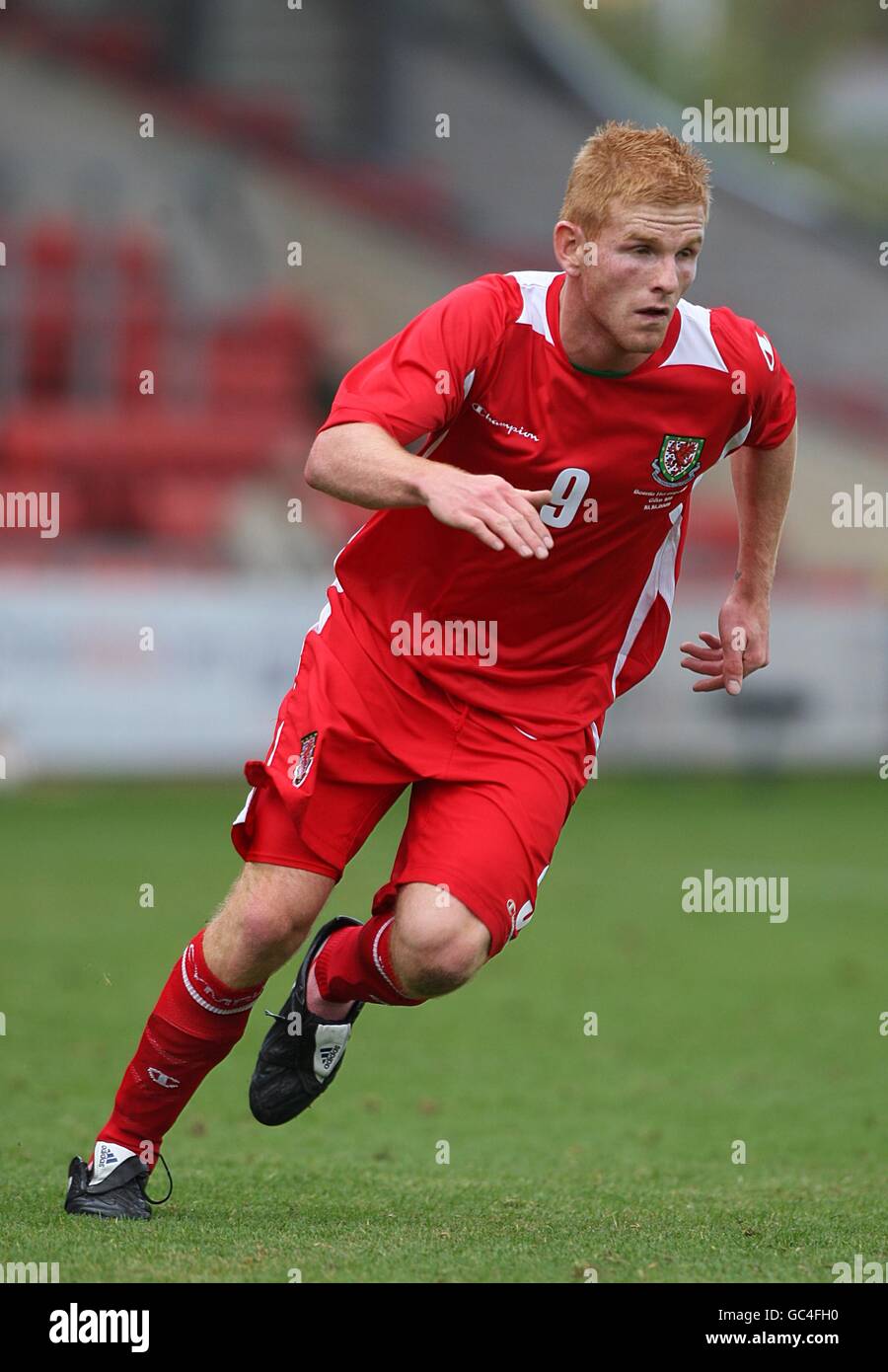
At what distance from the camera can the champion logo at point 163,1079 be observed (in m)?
4.55

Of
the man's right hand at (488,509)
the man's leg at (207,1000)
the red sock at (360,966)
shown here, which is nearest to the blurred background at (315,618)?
the man's leg at (207,1000)

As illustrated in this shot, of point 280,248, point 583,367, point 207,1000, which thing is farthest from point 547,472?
point 280,248

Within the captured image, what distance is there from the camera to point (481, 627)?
14.9 ft

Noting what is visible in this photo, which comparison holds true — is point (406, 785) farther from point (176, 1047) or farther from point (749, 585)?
point (749, 585)

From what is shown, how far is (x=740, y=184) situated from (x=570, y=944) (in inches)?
821

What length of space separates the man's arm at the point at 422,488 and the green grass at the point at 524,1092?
4.87 feet

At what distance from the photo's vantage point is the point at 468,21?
28688mm

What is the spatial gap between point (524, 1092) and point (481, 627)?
2369 millimetres

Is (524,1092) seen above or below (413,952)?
below

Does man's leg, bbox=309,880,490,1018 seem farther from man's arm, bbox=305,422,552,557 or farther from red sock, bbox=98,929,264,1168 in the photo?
man's arm, bbox=305,422,552,557

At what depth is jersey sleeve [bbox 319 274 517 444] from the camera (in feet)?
13.3

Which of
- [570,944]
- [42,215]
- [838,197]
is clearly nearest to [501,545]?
[570,944]

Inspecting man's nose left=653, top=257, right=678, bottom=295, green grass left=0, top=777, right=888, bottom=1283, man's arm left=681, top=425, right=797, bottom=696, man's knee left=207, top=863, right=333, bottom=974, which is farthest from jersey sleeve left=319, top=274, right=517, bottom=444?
green grass left=0, top=777, right=888, bottom=1283

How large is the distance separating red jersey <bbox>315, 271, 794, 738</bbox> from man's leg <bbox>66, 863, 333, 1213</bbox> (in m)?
0.61
